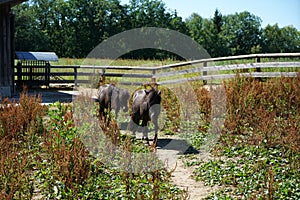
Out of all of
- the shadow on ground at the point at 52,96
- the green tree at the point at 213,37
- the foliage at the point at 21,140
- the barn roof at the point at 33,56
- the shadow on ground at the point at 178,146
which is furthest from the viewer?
the green tree at the point at 213,37

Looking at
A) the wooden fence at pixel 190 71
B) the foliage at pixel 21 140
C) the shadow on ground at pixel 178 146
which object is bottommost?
the shadow on ground at pixel 178 146

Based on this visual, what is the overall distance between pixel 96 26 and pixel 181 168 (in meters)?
63.1

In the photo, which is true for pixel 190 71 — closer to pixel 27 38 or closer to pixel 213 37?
pixel 27 38

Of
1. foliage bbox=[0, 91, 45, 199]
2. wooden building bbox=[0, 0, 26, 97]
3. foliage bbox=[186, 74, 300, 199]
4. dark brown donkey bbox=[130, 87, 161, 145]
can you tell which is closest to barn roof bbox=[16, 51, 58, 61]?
wooden building bbox=[0, 0, 26, 97]

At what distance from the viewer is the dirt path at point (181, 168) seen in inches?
232

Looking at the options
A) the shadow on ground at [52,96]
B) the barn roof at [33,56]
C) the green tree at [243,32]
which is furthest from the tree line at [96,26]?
the shadow on ground at [52,96]

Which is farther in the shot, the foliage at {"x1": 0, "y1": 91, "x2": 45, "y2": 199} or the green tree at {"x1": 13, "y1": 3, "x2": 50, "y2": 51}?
the green tree at {"x1": 13, "y1": 3, "x2": 50, "y2": 51}

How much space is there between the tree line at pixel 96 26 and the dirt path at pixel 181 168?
36.9 m

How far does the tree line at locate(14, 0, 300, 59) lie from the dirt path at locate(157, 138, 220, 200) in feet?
121

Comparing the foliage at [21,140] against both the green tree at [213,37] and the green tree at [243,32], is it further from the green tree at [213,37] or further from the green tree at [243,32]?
the green tree at [243,32]

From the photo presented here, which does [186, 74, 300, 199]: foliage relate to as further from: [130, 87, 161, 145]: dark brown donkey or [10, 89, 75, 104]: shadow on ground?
[10, 89, 75, 104]: shadow on ground

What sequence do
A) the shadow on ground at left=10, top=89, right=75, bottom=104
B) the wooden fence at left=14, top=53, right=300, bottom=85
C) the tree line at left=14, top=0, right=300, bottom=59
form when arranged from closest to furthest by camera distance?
the wooden fence at left=14, top=53, right=300, bottom=85 < the shadow on ground at left=10, top=89, right=75, bottom=104 < the tree line at left=14, top=0, right=300, bottom=59

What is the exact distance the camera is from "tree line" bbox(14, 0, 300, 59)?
57.8 meters

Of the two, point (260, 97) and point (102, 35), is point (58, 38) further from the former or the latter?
point (260, 97)
